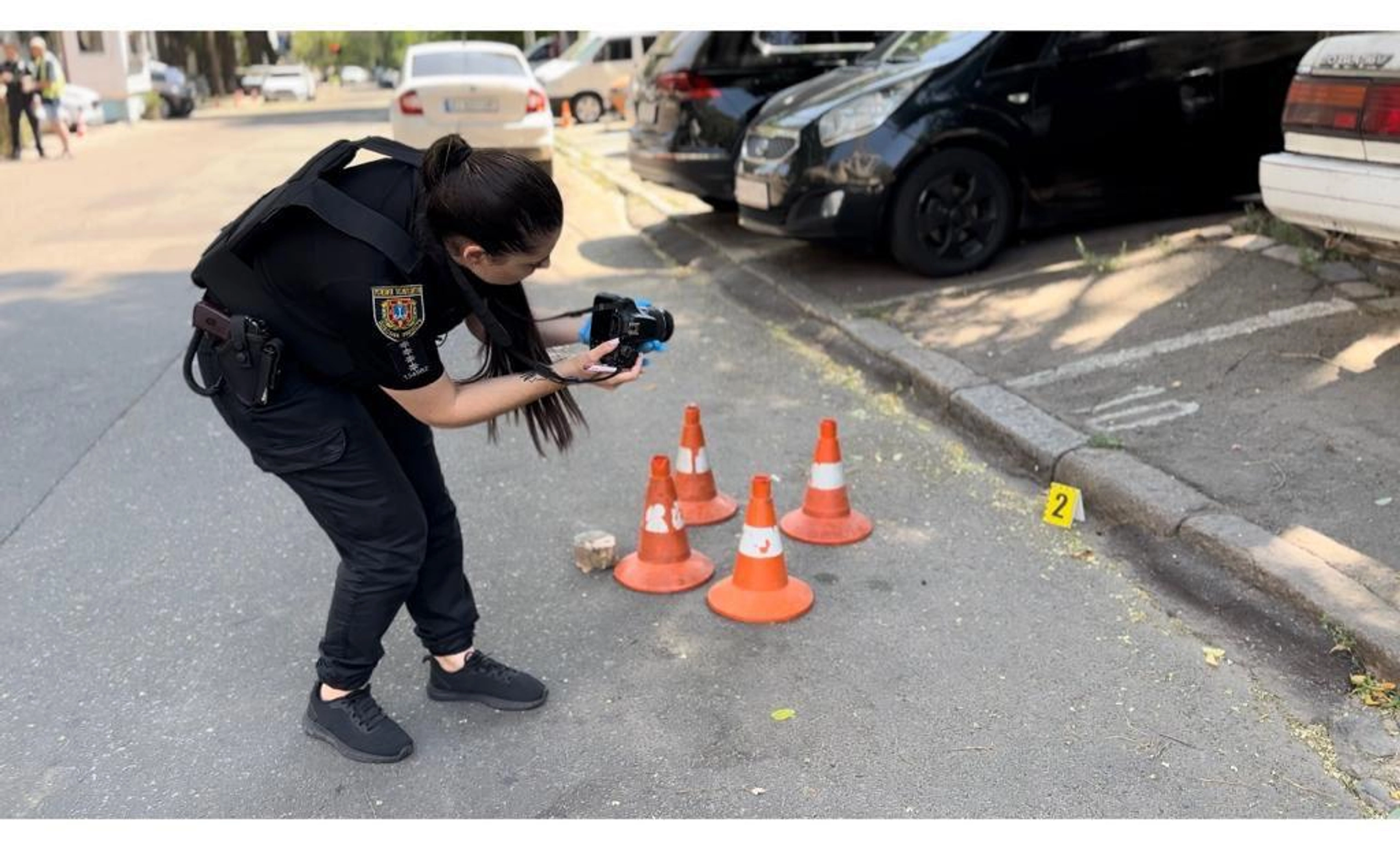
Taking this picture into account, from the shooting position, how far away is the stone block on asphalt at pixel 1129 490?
405 centimetres

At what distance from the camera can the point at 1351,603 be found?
340 cm

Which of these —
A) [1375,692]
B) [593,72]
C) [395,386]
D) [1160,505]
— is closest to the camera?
[395,386]

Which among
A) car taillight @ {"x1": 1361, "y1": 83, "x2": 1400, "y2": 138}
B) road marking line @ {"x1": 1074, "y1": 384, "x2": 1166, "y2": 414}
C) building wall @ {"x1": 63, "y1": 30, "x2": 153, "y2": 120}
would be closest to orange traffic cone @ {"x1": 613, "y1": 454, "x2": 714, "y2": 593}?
road marking line @ {"x1": 1074, "y1": 384, "x2": 1166, "y2": 414}

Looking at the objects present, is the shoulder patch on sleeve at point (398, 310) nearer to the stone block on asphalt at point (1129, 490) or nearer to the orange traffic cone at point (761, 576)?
the orange traffic cone at point (761, 576)

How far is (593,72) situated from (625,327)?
22.3 metres

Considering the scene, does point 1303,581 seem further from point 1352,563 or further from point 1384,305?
point 1384,305

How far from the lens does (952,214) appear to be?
287 inches

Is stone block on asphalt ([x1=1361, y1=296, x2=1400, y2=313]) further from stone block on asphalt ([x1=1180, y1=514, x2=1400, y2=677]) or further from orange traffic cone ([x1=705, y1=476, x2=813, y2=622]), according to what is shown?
orange traffic cone ([x1=705, y1=476, x2=813, y2=622])

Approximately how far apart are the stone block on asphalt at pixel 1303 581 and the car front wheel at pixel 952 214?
11.6 ft

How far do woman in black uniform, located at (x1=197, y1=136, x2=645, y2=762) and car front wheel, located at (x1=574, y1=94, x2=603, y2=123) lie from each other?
21.9 metres

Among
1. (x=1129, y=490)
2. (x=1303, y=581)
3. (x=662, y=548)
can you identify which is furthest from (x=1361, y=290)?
(x=662, y=548)

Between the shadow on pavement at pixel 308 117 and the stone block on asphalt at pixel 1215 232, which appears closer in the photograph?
the stone block on asphalt at pixel 1215 232

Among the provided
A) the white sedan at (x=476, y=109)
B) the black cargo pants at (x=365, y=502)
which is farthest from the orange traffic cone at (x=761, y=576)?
the white sedan at (x=476, y=109)

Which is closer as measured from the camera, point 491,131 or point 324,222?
point 324,222
